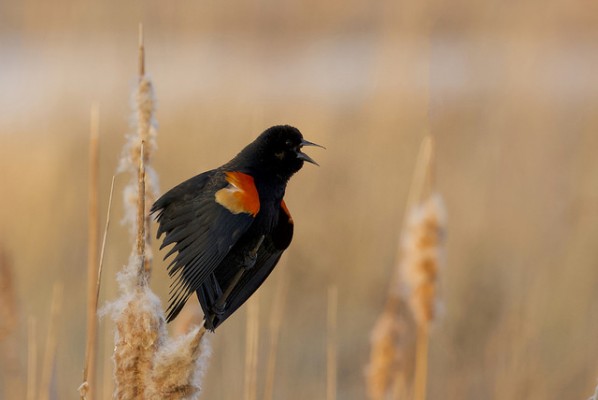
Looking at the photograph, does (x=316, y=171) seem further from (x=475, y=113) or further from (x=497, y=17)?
(x=497, y=17)

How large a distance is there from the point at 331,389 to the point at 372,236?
221 cm

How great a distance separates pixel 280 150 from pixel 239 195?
0.17m

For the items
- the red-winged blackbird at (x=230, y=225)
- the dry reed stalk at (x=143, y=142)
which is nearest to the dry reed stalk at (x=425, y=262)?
the red-winged blackbird at (x=230, y=225)

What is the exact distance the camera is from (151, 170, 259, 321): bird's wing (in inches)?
41.9

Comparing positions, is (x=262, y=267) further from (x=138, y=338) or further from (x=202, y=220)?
(x=138, y=338)

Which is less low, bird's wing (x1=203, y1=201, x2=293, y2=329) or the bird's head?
the bird's head

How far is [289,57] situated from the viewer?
877 cm

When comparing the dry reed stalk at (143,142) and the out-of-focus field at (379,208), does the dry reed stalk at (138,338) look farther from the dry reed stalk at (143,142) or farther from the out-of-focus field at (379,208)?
the out-of-focus field at (379,208)

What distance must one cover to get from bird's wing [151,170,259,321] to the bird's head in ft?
0.37

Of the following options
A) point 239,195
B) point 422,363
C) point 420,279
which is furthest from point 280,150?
point 422,363

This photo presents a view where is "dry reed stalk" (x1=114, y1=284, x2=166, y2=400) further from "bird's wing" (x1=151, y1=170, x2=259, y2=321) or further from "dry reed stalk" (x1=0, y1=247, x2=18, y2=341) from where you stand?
"dry reed stalk" (x1=0, y1=247, x2=18, y2=341)

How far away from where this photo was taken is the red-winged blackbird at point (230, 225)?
1089 millimetres

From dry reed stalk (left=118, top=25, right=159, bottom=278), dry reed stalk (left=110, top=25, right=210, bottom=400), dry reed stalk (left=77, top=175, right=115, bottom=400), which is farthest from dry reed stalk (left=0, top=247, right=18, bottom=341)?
dry reed stalk (left=110, top=25, right=210, bottom=400)

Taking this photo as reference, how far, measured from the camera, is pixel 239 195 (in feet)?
3.87
